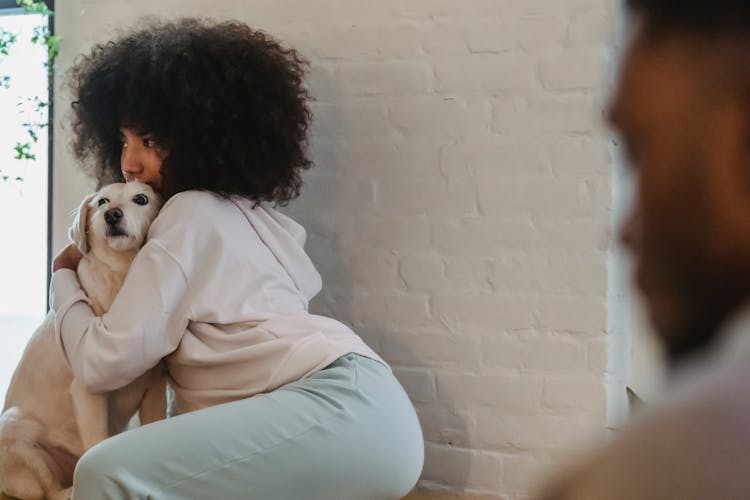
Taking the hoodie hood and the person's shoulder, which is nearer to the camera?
the person's shoulder

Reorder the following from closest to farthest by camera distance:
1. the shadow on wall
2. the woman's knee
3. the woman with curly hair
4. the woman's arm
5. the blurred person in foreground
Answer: the blurred person in foreground
the woman's knee
the woman with curly hair
the woman's arm
the shadow on wall

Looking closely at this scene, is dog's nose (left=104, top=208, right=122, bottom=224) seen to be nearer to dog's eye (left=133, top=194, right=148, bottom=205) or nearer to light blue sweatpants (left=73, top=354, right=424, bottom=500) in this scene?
dog's eye (left=133, top=194, right=148, bottom=205)

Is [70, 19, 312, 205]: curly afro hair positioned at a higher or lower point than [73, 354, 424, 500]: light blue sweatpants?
higher

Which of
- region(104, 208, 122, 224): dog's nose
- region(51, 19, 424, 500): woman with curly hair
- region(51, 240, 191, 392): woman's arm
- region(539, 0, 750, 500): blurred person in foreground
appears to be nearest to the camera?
region(539, 0, 750, 500): blurred person in foreground

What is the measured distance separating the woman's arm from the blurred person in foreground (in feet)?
5.17

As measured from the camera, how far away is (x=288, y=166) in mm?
Result: 2119

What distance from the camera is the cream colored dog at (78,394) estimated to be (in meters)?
1.96

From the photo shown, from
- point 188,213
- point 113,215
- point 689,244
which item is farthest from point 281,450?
point 689,244

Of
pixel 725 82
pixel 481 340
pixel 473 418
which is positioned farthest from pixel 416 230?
pixel 725 82

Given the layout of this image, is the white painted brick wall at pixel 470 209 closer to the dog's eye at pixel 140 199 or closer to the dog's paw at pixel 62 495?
the dog's eye at pixel 140 199

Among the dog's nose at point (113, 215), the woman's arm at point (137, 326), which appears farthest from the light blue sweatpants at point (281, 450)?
the dog's nose at point (113, 215)

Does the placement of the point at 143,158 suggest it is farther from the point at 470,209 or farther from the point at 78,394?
the point at 470,209

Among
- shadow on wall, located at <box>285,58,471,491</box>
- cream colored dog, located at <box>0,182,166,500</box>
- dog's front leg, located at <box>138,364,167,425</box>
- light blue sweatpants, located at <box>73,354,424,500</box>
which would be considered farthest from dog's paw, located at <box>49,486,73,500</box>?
shadow on wall, located at <box>285,58,471,491</box>

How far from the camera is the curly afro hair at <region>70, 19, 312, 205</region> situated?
2.01 metres
